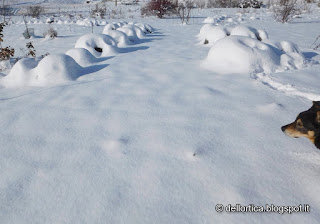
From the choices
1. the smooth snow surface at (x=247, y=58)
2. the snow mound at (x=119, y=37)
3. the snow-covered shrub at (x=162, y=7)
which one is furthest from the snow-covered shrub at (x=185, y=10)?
the smooth snow surface at (x=247, y=58)

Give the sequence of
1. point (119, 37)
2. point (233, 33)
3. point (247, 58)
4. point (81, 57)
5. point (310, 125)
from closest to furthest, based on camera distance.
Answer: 1. point (310, 125)
2. point (247, 58)
3. point (81, 57)
4. point (233, 33)
5. point (119, 37)

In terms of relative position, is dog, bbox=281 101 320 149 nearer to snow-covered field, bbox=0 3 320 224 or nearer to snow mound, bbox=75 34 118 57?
snow-covered field, bbox=0 3 320 224

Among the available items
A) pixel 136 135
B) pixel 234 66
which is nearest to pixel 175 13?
pixel 234 66

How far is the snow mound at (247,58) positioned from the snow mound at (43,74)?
278cm

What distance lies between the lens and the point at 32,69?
3.78m

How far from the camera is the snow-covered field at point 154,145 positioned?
1.40 meters

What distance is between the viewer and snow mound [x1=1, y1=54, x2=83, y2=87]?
358 cm

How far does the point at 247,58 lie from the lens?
12.6 feet

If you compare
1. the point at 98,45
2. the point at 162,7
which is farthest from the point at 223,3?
the point at 98,45

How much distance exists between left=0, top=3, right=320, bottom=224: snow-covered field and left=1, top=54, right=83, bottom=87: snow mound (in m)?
0.02

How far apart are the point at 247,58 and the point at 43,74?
12.5ft

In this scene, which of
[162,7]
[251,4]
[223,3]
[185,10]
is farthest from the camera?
[223,3]

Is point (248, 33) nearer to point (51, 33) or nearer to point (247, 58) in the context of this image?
point (247, 58)

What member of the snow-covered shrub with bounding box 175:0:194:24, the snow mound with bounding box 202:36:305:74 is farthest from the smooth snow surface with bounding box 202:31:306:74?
the snow-covered shrub with bounding box 175:0:194:24
